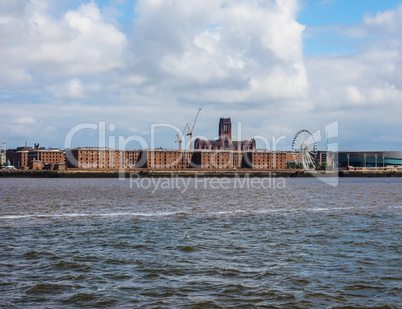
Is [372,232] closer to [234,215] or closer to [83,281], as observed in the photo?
[234,215]

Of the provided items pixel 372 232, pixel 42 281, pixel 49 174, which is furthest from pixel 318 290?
pixel 49 174

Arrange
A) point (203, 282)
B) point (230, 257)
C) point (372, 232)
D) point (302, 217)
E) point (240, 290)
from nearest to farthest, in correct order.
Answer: point (240, 290)
point (203, 282)
point (230, 257)
point (372, 232)
point (302, 217)

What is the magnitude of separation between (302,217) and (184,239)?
13802mm

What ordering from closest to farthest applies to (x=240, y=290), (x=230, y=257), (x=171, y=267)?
(x=240, y=290), (x=171, y=267), (x=230, y=257)

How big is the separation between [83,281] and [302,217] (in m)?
22.3

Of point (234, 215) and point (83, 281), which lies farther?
point (234, 215)

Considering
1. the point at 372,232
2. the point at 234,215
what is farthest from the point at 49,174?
the point at 372,232

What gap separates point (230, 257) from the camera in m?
18.4

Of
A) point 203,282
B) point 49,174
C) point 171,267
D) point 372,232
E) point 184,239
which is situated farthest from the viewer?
point 49,174

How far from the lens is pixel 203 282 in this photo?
47.9 feet

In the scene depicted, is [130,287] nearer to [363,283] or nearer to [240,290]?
[240,290]

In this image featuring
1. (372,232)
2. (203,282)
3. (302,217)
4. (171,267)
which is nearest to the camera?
(203,282)

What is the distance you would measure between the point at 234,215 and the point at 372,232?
1183cm

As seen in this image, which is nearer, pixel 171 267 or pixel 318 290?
pixel 318 290
